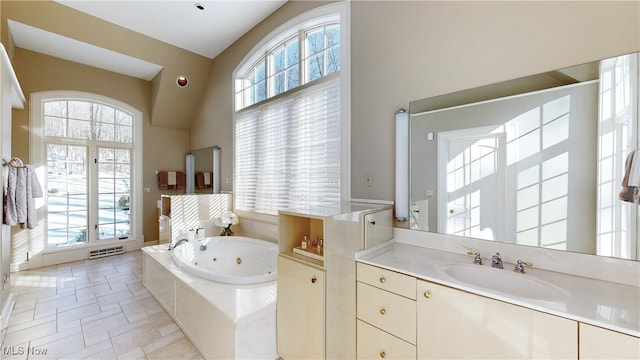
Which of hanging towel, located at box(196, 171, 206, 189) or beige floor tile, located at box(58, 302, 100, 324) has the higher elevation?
hanging towel, located at box(196, 171, 206, 189)

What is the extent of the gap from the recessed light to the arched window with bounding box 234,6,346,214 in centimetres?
119

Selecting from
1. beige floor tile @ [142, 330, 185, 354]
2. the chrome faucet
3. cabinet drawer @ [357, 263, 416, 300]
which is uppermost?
the chrome faucet

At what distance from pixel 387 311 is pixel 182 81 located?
4745 mm

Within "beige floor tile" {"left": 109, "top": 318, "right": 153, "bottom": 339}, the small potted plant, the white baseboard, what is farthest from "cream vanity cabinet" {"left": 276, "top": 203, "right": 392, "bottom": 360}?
the white baseboard

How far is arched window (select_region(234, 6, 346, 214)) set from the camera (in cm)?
261

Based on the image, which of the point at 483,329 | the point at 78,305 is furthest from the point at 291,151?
the point at 78,305

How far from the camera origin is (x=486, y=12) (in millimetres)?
1632

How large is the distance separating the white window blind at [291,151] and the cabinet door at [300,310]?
0.67 meters

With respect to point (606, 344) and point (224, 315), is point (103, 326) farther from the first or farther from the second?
point (606, 344)

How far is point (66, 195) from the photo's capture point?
4.00m

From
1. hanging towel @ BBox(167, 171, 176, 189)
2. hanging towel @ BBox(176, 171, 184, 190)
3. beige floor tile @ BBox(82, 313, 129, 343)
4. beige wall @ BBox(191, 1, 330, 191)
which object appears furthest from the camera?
hanging towel @ BBox(176, 171, 184, 190)

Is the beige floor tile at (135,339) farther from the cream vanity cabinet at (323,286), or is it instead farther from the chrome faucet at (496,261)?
the chrome faucet at (496,261)

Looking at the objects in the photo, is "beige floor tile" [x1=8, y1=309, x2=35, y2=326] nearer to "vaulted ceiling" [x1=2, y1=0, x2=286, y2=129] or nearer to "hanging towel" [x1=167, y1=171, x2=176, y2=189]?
"hanging towel" [x1=167, y1=171, x2=176, y2=189]

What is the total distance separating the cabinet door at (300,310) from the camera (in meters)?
1.55
